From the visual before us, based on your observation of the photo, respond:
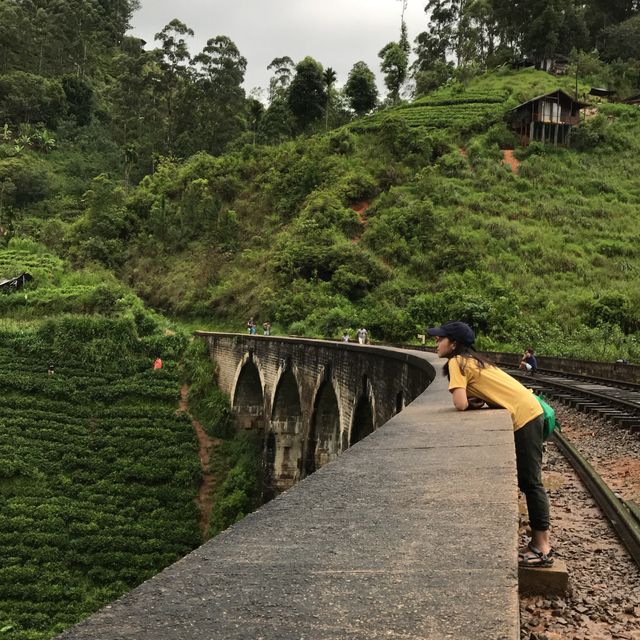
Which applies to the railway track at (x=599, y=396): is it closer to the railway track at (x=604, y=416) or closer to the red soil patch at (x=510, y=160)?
the railway track at (x=604, y=416)

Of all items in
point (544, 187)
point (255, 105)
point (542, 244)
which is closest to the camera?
point (542, 244)

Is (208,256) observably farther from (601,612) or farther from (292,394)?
(601,612)

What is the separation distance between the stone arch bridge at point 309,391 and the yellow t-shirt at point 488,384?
4.16 meters

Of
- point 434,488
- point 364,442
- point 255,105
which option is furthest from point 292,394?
→ point 255,105

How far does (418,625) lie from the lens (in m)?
1.50

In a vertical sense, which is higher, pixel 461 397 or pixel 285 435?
pixel 461 397

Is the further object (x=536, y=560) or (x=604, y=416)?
(x=604, y=416)

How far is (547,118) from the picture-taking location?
49.1 m

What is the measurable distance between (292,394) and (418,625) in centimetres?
1913

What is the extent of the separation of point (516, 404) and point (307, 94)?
61.0 m

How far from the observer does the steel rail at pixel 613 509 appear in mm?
4060

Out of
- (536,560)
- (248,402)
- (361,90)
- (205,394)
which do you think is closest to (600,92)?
(361,90)

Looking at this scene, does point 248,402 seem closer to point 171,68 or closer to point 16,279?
point 16,279

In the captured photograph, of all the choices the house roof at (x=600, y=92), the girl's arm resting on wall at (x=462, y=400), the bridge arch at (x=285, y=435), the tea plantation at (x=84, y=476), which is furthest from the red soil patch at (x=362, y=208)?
the girl's arm resting on wall at (x=462, y=400)
